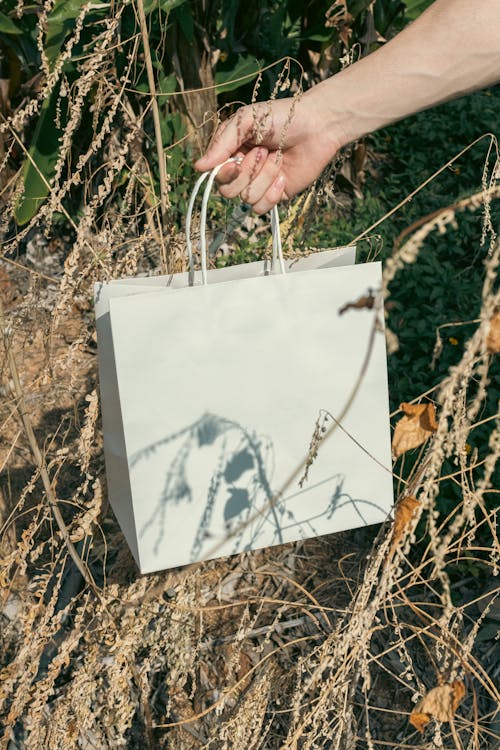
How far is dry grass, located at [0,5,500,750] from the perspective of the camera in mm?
891

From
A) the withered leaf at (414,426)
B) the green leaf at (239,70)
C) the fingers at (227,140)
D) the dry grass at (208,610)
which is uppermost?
the fingers at (227,140)

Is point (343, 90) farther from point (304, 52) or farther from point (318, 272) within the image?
point (304, 52)

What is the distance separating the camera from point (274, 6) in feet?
9.98

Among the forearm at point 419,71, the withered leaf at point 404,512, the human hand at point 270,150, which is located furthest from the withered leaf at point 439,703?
the forearm at point 419,71

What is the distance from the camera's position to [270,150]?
124cm

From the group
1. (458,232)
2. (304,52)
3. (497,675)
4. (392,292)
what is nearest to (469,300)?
(392,292)

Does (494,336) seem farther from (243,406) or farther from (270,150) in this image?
(270,150)

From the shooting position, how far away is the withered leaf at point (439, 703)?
81 cm

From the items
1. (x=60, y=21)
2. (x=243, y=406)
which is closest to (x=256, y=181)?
(x=243, y=406)

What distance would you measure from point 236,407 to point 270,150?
0.50m

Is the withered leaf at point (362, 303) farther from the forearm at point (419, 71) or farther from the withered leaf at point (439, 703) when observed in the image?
the withered leaf at point (439, 703)

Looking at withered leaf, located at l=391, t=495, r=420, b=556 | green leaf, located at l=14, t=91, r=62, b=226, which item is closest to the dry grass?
withered leaf, located at l=391, t=495, r=420, b=556

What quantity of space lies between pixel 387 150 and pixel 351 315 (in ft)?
8.58

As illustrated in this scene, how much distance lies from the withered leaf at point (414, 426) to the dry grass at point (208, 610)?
0.03m
